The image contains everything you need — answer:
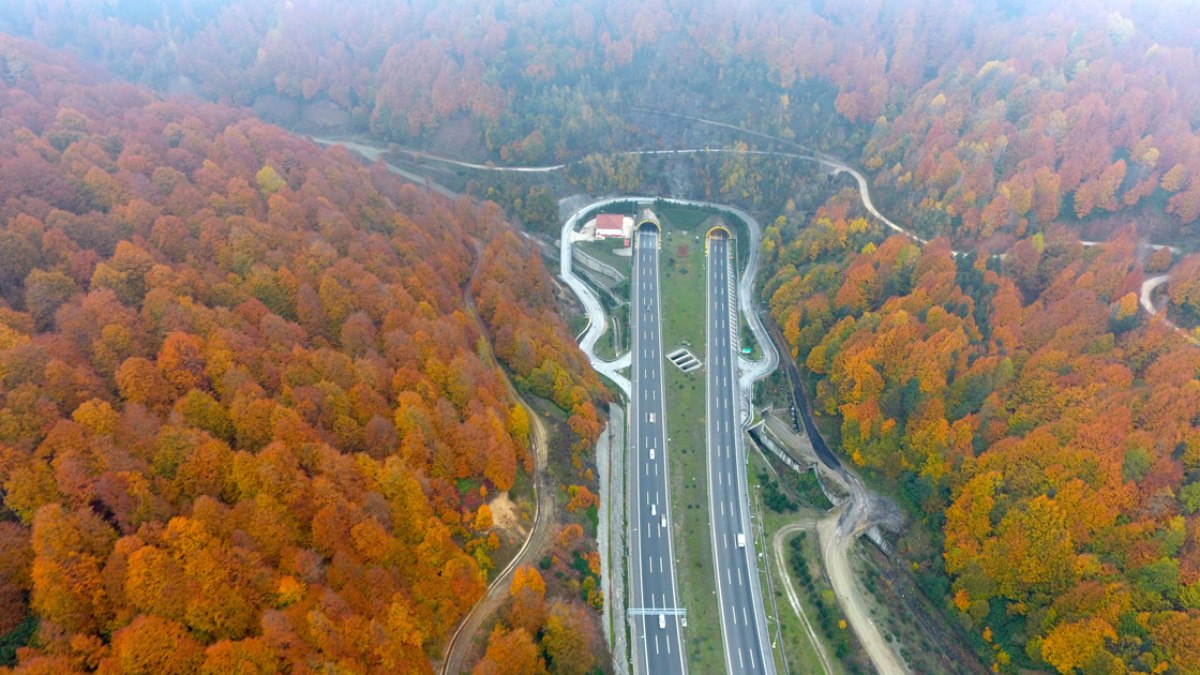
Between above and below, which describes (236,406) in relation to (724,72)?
→ below

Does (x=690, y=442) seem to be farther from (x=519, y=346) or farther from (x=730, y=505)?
(x=519, y=346)

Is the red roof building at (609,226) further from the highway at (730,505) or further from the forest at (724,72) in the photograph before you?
the forest at (724,72)

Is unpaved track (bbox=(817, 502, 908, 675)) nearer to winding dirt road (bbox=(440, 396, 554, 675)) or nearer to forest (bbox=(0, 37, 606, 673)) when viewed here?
forest (bbox=(0, 37, 606, 673))

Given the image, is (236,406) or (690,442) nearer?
(236,406)

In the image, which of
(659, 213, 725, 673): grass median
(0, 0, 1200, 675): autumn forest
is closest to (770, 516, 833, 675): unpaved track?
(659, 213, 725, 673): grass median

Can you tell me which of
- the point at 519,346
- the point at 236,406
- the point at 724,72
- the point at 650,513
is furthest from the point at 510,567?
the point at 724,72

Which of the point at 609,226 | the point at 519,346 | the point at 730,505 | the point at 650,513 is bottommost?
the point at 650,513
